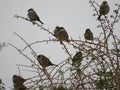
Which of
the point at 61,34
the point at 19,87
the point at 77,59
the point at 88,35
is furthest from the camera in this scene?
the point at 88,35

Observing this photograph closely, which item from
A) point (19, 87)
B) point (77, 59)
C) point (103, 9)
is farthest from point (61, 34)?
point (19, 87)

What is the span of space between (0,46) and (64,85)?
5.72 metres

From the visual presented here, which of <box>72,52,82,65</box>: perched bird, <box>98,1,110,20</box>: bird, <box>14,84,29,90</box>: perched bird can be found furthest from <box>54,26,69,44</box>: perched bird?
<box>14,84,29,90</box>: perched bird

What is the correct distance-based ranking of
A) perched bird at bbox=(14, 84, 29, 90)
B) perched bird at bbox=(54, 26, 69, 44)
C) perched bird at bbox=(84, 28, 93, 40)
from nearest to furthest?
perched bird at bbox=(14, 84, 29, 90) < perched bird at bbox=(54, 26, 69, 44) < perched bird at bbox=(84, 28, 93, 40)

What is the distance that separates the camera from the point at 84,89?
1596mm

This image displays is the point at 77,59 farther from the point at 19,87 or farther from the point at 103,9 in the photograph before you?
the point at 103,9

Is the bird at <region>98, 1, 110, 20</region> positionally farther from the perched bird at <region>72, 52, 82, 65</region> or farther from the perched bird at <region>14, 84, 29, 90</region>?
the perched bird at <region>14, 84, 29, 90</region>

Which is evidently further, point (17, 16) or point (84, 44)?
point (17, 16)

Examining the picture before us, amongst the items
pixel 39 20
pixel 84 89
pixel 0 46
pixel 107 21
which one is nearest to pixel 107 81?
pixel 84 89

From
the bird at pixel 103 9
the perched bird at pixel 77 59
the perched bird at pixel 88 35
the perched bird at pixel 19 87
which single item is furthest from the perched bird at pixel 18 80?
the bird at pixel 103 9

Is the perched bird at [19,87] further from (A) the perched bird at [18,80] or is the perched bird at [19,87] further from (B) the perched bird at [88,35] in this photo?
(B) the perched bird at [88,35]

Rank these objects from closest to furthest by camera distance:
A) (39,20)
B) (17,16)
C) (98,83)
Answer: (98,83), (17,16), (39,20)

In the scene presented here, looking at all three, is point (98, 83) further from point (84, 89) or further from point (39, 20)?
point (39, 20)

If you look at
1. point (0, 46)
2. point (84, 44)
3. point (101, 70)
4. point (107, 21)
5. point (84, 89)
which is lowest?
point (84, 89)
